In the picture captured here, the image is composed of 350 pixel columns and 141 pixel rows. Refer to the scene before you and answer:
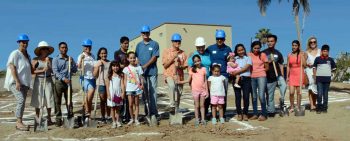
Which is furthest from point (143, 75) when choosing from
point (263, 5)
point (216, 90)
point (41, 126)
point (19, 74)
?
point (263, 5)

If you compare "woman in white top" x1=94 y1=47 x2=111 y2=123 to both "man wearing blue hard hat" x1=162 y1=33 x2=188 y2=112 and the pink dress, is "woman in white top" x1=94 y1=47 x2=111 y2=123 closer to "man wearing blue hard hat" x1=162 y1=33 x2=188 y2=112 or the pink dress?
"man wearing blue hard hat" x1=162 y1=33 x2=188 y2=112

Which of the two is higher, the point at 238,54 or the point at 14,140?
the point at 238,54

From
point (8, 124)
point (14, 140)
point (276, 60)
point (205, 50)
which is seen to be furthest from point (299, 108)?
point (8, 124)

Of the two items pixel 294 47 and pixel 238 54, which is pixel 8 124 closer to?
pixel 238 54

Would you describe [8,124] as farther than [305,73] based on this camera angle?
No

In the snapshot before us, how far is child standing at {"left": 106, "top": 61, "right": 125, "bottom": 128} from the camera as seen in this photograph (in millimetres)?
7918

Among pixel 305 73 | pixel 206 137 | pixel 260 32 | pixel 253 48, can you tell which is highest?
pixel 260 32

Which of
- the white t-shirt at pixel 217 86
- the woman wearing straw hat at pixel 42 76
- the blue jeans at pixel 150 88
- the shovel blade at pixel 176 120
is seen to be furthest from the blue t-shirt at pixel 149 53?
the woman wearing straw hat at pixel 42 76

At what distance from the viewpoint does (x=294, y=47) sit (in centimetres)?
898

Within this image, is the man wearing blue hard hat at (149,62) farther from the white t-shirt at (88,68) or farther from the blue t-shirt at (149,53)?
the white t-shirt at (88,68)

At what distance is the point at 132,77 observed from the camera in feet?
26.0

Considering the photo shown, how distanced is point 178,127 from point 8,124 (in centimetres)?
412

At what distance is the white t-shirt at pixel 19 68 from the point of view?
7.57 m

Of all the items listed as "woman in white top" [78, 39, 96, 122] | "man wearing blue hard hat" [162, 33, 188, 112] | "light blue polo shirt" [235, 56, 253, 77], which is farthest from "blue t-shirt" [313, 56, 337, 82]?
"woman in white top" [78, 39, 96, 122]
